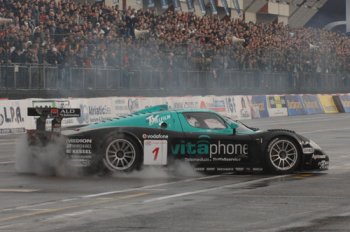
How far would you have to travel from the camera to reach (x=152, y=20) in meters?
37.9

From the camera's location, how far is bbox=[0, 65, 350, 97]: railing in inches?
1166

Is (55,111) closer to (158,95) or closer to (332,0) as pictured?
(158,95)

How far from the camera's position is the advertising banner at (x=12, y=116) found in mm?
27844

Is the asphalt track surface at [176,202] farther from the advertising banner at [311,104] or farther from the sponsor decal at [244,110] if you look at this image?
the advertising banner at [311,104]

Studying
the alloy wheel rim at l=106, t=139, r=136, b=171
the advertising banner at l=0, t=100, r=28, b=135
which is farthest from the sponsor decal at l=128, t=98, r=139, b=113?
the alloy wheel rim at l=106, t=139, r=136, b=171

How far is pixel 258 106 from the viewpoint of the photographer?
1625 inches

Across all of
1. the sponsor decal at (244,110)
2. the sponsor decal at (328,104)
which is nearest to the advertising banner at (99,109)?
the sponsor decal at (244,110)

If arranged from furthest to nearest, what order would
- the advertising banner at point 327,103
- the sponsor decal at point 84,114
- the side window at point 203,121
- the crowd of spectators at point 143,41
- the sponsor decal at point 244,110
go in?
the advertising banner at point 327,103 → the sponsor decal at point 244,110 → the sponsor decal at point 84,114 → the crowd of spectators at point 143,41 → the side window at point 203,121

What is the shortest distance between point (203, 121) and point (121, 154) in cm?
151

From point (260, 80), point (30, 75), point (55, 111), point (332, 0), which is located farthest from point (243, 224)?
point (332, 0)

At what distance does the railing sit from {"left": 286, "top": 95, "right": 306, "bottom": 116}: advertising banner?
0.87 m

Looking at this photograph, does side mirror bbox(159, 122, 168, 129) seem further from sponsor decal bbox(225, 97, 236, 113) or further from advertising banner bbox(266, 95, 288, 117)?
advertising banner bbox(266, 95, 288, 117)

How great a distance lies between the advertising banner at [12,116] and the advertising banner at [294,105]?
18.8 metres

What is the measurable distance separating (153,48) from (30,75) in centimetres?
719
